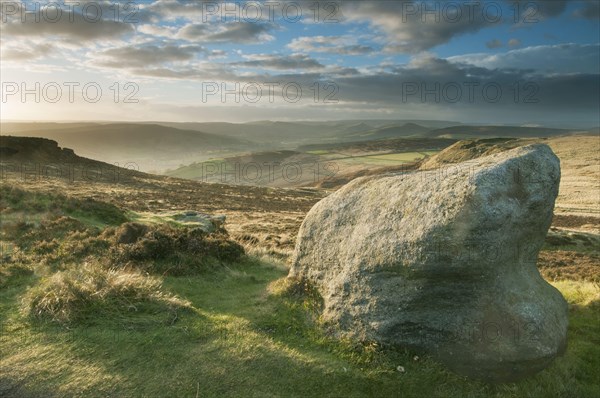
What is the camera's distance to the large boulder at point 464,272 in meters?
9.73

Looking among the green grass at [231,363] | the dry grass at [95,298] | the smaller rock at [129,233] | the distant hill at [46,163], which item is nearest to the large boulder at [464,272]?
the green grass at [231,363]

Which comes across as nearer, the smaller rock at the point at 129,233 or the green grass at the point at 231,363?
the green grass at the point at 231,363

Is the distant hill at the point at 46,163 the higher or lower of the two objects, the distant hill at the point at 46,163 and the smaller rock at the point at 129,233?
the higher

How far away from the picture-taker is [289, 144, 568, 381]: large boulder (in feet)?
31.9

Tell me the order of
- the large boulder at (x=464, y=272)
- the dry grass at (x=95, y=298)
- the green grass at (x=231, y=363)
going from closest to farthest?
the green grass at (x=231, y=363) < the large boulder at (x=464, y=272) < the dry grass at (x=95, y=298)

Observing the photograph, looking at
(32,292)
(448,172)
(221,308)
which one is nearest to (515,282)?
(448,172)

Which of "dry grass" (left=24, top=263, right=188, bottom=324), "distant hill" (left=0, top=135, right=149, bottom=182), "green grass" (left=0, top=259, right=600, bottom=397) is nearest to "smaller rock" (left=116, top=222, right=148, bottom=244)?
"dry grass" (left=24, top=263, right=188, bottom=324)

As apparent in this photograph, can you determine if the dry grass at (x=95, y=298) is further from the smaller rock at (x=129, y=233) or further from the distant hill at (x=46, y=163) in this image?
the distant hill at (x=46, y=163)

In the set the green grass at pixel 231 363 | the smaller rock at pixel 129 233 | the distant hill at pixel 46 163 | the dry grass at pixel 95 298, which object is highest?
the distant hill at pixel 46 163

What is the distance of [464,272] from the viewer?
984 cm

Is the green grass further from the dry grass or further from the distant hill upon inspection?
the distant hill

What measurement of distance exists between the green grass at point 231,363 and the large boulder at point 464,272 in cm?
53

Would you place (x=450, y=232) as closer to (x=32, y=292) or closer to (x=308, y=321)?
(x=308, y=321)

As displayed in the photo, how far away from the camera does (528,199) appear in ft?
34.3
